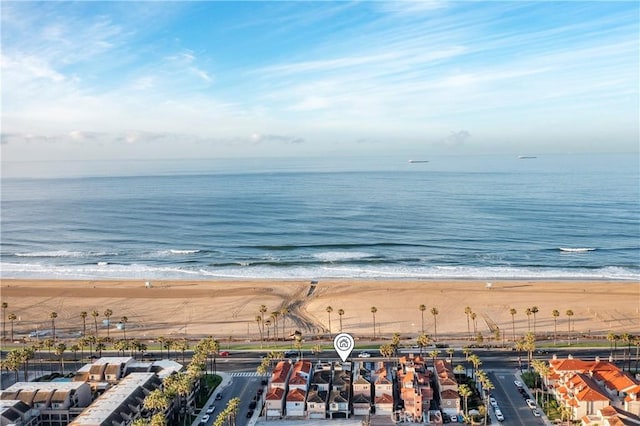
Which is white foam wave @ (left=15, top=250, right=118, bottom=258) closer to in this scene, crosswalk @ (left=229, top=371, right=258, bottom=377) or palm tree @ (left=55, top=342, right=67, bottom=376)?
palm tree @ (left=55, top=342, right=67, bottom=376)

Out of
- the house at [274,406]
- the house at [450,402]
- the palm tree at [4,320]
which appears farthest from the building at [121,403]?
the palm tree at [4,320]

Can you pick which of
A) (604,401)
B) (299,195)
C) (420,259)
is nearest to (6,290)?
(420,259)

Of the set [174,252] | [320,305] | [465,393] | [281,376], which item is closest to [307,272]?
[320,305]

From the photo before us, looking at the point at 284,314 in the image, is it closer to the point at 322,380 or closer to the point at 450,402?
the point at 322,380

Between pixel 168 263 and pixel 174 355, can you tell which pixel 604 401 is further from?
pixel 168 263

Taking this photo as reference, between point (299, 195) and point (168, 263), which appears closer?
point (168, 263)

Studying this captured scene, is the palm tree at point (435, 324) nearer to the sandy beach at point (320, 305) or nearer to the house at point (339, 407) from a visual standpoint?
the sandy beach at point (320, 305)
